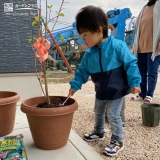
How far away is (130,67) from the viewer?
4.76 feet

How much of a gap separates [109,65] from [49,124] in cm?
54

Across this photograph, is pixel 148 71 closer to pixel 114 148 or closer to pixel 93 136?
pixel 93 136

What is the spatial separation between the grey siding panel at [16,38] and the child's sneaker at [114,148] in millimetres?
1556

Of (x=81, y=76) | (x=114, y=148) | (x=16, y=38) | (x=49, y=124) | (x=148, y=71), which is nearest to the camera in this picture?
(x=49, y=124)

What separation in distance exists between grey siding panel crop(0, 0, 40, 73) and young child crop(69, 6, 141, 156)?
1350 mm

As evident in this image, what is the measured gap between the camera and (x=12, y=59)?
2725 millimetres

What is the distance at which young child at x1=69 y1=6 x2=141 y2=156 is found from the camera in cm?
145

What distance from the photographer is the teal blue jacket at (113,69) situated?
1.46 meters

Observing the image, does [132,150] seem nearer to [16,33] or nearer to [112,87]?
[112,87]

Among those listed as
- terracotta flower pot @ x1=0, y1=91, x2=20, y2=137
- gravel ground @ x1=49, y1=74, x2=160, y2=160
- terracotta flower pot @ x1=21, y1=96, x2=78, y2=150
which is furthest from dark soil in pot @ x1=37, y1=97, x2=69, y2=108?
gravel ground @ x1=49, y1=74, x2=160, y2=160

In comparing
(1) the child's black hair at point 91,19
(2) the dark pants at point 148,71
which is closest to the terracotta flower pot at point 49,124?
(1) the child's black hair at point 91,19

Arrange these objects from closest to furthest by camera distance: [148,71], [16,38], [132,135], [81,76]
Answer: [81,76]
[132,135]
[16,38]
[148,71]

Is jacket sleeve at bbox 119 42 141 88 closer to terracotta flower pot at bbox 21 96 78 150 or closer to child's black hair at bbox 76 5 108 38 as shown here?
child's black hair at bbox 76 5 108 38

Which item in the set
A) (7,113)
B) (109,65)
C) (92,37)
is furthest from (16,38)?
(109,65)
